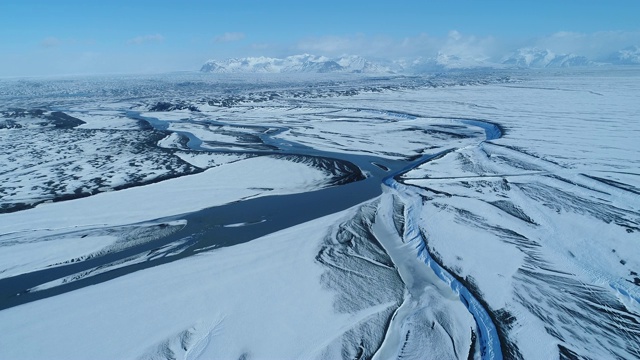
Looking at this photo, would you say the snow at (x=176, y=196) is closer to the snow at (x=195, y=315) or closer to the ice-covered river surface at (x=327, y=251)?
the ice-covered river surface at (x=327, y=251)

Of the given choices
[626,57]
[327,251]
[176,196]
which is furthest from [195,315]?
[626,57]

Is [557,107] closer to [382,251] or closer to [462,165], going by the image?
[462,165]

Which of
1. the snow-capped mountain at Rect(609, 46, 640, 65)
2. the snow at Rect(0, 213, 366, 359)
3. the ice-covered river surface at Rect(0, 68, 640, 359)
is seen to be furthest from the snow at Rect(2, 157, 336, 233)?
the snow-capped mountain at Rect(609, 46, 640, 65)

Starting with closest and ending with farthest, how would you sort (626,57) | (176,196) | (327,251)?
1. (327,251)
2. (176,196)
3. (626,57)

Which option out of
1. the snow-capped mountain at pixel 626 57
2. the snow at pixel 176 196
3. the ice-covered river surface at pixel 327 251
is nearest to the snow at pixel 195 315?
the ice-covered river surface at pixel 327 251

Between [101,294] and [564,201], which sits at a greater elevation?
[564,201]

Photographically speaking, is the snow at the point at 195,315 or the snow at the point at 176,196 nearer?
the snow at the point at 195,315

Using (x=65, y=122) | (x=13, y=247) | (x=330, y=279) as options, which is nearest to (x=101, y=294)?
(x=13, y=247)

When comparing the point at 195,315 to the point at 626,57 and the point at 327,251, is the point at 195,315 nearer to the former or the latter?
the point at 327,251
